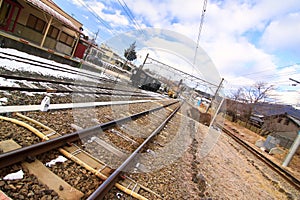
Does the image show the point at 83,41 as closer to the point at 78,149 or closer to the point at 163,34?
the point at 163,34

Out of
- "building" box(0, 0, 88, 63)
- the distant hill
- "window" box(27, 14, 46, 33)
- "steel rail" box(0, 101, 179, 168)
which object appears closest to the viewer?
"steel rail" box(0, 101, 179, 168)

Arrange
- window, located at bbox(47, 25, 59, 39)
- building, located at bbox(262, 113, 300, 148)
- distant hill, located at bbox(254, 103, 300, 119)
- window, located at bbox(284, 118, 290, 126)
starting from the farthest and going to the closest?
distant hill, located at bbox(254, 103, 300, 119)
window, located at bbox(284, 118, 290, 126)
building, located at bbox(262, 113, 300, 148)
window, located at bbox(47, 25, 59, 39)

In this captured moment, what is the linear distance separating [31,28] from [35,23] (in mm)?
746

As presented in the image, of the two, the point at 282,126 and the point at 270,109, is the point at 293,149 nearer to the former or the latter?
the point at 282,126

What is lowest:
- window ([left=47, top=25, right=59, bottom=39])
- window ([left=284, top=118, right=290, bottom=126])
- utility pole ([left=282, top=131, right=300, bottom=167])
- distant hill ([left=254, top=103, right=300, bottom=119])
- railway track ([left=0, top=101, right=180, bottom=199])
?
railway track ([left=0, top=101, right=180, bottom=199])

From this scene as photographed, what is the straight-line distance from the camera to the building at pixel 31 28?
13.4 meters

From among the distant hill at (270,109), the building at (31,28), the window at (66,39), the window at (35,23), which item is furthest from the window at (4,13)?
the distant hill at (270,109)

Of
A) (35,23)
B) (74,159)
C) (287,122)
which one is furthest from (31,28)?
(287,122)

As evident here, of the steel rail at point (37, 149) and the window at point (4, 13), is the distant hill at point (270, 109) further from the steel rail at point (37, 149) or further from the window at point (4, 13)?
the window at point (4, 13)

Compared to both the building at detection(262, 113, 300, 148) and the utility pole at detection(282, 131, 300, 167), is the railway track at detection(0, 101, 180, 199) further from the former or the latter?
the building at detection(262, 113, 300, 148)

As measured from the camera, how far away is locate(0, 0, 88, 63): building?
13.4 metres

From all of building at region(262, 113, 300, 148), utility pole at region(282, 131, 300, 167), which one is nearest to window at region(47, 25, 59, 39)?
utility pole at region(282, 131, 300, 167)

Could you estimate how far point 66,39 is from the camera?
2375cm

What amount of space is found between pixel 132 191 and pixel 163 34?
376 inches
